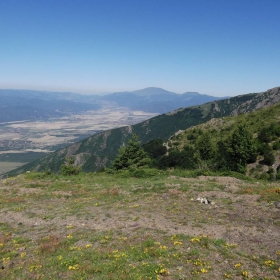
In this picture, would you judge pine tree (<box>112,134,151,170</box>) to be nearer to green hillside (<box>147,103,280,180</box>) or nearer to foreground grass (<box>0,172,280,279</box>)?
green hillside (<box>147,103,280,180</box>)

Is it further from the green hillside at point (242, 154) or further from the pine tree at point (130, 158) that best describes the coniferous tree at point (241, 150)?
the pine tree at point (130, 158)

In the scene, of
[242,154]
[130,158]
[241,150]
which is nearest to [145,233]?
[241,150]

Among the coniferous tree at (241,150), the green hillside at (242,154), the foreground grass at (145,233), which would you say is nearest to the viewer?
the foreground grass at (145,233)

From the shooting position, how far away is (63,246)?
668 inches

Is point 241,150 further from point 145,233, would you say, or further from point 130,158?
point 145,233

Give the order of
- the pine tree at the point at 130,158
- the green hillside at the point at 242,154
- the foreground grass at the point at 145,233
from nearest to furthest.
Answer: the foreground grass at the point at 145,233 < the green hillside at the point at 242,154 < the pine tree at the point at 130,158

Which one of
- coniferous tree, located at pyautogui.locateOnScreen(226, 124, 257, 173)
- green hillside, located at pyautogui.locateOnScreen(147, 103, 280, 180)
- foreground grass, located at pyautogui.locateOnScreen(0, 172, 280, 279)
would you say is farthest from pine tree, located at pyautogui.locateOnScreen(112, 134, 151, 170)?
foreground grass, located at pyautogui.locateOnScreen(0, 172, 280, 279)

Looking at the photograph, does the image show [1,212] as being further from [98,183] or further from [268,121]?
[268,121]

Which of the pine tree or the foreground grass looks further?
the pine tree

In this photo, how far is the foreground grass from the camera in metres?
13.5

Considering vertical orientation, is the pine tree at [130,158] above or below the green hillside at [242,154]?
below

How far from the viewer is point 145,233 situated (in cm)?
1820

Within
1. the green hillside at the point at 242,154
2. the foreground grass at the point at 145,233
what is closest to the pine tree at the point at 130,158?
the green hillside at the point at 242,154

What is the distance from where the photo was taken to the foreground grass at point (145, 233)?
13.5 meters
